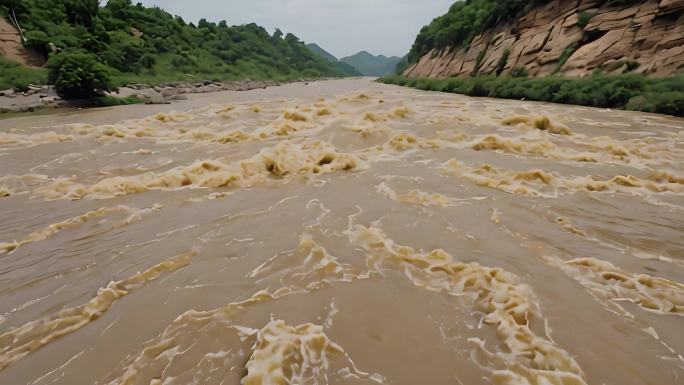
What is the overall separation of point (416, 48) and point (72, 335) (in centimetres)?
5241

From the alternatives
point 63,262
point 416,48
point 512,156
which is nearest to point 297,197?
point 63,262

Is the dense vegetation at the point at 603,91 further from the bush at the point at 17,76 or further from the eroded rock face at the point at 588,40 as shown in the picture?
the bush at the point at 17,76

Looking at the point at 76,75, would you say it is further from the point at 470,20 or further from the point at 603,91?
the point at 470,20

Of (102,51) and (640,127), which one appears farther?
(102,51)

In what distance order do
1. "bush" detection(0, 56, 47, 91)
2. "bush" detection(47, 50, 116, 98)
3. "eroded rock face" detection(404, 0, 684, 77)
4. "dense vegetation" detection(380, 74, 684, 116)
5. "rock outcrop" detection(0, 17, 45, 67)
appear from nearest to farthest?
1. "dense vegetation" detection(380, 74, 684, 116)
2. "eroded rock face" detection(404, 0, 684, 77)
3. "bush" detection(47, 50, 116, 98)
4. "bush" detection(0, 56, 47, 91)
5. "rock outcrop" detection(0, 17, 45, 67)

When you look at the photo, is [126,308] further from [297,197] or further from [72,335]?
[297,197]

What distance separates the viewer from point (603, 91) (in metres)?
14.4

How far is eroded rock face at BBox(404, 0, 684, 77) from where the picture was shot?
15.3 metres

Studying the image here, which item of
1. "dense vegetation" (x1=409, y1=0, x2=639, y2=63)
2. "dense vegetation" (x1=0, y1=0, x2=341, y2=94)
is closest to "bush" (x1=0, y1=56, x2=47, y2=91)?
"dense vegetation" (x1=0, y1=0, x2=341, y2=94)

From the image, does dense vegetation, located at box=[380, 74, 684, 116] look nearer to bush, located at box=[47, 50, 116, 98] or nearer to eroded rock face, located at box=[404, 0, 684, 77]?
eroded rock face, located at box=[404, 0, 684, 77]

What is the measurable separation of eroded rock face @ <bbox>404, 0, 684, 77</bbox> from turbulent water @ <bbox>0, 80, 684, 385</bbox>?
11474mm

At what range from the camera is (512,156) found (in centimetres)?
767

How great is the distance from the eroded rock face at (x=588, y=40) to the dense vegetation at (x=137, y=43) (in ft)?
78.1

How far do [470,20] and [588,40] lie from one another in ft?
49.9
